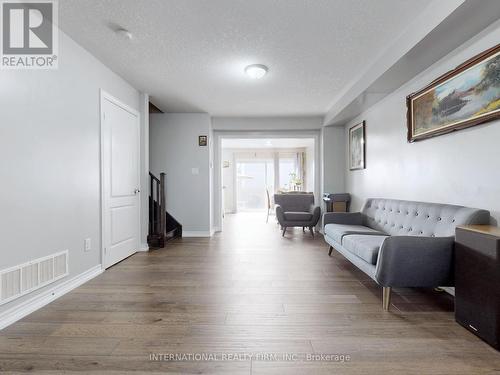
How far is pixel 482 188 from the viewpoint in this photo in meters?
2.00

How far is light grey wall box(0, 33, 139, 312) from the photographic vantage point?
72.6 inches

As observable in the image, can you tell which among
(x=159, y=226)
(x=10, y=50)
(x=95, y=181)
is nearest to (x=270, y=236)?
(x=159, y=226)

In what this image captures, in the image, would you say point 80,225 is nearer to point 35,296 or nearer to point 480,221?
point 35,296

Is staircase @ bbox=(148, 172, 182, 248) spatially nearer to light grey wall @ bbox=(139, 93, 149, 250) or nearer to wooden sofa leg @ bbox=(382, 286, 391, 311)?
light grey wall @ bbox=(139, 93, 149, 250)

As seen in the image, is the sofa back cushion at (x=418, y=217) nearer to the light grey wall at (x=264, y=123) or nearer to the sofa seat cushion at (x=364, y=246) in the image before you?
the sofa seat cushion at (x=364, y=246)

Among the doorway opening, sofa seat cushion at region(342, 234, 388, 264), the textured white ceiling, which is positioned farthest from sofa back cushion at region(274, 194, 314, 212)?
the doorway opening

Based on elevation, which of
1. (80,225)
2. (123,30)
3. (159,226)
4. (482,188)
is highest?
(123,30)

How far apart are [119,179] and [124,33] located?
1745 millimetres

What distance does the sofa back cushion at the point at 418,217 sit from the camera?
1958 millimetres

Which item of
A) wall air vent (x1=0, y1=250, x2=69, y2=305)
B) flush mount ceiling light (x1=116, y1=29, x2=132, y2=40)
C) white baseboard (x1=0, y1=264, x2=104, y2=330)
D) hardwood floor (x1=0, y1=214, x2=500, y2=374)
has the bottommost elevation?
hardwood floor (x1=0, y1=214, x2=500, y2=374)

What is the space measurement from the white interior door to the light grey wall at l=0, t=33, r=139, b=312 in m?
0.15

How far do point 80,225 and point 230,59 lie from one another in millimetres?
2401

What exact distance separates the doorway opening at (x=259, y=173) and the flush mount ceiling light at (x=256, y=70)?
6.23m
